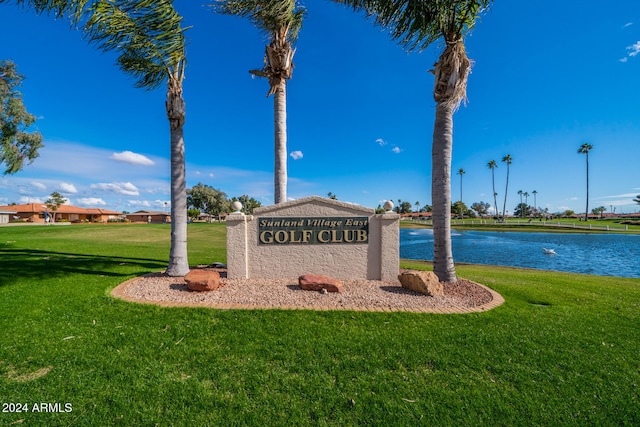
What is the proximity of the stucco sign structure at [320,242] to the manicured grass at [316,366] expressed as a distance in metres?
2.52

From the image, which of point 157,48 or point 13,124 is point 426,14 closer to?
point 157,48

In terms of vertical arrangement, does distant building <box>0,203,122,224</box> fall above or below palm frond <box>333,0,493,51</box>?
below

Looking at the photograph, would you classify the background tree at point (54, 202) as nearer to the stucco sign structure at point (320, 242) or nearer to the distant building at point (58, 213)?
the distant building at point (58, 213)

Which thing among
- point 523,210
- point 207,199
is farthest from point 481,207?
point 207,199

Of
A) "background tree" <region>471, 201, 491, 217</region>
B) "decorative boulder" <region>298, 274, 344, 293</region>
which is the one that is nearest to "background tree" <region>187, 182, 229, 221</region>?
"decorative boulder" <region>298, 274, 344, 293</region>

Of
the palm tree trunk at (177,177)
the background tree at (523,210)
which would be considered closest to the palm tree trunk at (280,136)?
the palm tree trunk at (177,177)

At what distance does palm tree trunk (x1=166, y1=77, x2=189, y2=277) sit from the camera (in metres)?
7.76

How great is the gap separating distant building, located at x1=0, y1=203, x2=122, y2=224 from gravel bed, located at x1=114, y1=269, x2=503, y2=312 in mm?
65340

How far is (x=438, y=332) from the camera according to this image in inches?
170

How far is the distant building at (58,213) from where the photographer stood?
55.3 metres

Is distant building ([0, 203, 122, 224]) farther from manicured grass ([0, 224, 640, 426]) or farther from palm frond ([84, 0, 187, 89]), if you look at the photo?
manicured grass ([0, 224, 640, 426])

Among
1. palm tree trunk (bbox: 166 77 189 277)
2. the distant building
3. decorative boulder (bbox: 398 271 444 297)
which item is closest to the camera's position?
decorative boulder (bbox: 398 271 444 297)

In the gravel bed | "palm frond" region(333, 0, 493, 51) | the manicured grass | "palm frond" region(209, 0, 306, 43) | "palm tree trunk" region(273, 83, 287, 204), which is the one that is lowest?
the manicured grass

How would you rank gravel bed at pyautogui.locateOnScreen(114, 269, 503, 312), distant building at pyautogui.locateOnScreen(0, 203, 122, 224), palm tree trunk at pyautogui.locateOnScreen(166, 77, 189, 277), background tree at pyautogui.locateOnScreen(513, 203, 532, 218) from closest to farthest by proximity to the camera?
gravel bed at pyautogui.locateOnScreen(114, 269, 503, 312) < palm tree trunk at pyautogui.locateOnScreen(166, 77, 189, 277) < distant building at pyautogui.locateOnScreen(0, 203, 122, 224) < background tree at pyautogui.locateOnScreen(513, 203, 532, 218)
